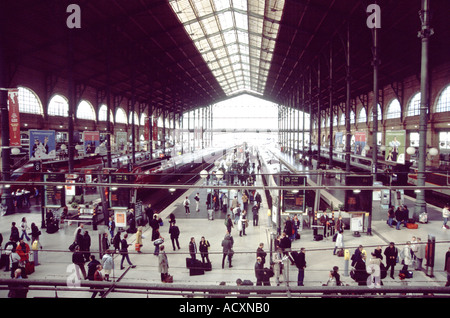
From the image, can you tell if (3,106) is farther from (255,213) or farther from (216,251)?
(255,213)

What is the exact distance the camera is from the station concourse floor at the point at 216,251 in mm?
8945

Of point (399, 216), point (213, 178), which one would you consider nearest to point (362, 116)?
point (213, 178)

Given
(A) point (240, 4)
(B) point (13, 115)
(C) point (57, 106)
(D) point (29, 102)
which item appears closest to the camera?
(B) point (13, 115)

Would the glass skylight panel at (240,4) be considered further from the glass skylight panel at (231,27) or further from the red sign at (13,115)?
the red sign at (13,115)

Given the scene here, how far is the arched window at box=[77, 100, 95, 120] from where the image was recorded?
33281 millimetres

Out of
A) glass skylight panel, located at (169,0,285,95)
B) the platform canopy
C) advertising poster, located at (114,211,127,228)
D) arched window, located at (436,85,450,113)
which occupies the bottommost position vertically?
advertising poster, located at (114,211,127,228)

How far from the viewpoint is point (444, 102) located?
24.6m

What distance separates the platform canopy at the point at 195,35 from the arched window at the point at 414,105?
258 cm

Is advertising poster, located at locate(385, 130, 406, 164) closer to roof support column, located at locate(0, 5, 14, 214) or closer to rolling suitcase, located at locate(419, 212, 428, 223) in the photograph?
rolling suitcase, located at locate(419, 212, 428, 223)

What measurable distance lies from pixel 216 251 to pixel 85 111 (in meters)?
29.3

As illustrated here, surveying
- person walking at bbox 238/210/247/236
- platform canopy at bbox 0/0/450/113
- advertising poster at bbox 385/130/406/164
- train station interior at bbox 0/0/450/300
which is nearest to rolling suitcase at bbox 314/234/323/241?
train station interior at bbox 0/0/450/300

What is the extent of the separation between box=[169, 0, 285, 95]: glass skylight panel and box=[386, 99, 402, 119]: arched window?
50.4 ft

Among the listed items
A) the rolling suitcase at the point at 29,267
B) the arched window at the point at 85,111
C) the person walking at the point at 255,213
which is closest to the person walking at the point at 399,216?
the person walking at the point at 255,213
